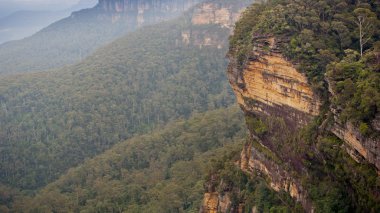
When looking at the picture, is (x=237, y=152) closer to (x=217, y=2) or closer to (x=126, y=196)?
(x=126, y=196)

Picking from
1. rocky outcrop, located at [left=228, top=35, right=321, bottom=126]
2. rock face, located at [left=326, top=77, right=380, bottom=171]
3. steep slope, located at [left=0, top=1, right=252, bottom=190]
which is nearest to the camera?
rock face, located at [left=326, top=77, right=380, bottom=171]

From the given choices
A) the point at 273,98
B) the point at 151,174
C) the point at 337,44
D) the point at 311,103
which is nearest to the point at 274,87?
the point at 273,98

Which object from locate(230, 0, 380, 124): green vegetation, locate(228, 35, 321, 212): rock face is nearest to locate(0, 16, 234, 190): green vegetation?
locate(228, 35, 321, 212): rock face

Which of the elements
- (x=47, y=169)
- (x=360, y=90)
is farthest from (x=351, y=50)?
(x=47, y=169)

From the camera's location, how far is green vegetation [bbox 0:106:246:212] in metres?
50.8

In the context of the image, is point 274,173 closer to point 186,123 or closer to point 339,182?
point 339,182

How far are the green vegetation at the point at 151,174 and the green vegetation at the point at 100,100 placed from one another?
45.1 ft

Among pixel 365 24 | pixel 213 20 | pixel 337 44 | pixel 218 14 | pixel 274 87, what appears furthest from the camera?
pixel 213 20

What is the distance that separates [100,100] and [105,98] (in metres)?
1.68

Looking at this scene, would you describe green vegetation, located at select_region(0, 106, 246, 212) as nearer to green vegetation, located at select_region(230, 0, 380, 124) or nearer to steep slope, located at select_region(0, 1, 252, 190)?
steep slope, located at select_region(0, 1, 252, 190)

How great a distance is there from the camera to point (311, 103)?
25.4 metres

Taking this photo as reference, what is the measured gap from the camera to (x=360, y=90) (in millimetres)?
21234

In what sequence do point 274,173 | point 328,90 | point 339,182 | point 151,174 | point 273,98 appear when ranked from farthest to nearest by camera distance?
1. point 151,174
2. point 274,173
3. point 273,98
4. point 328,90
5. point 339,182

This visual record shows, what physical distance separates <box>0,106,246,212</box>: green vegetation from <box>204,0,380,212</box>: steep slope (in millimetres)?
15446
